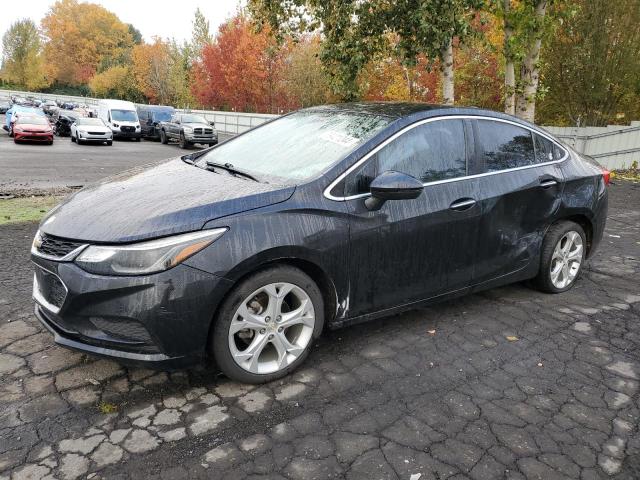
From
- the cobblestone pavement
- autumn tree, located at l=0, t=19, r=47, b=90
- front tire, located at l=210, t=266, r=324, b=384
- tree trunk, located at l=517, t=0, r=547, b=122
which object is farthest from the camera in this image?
autumn tree, located at l=0, t=19, r=47, b=90

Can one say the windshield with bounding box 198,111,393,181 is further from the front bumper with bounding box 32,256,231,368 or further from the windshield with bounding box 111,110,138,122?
the windshield with bounding box 111,110,138,122

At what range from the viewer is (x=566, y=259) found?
473cm

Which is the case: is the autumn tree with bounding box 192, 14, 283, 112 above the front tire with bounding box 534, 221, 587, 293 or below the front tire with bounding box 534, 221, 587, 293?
above

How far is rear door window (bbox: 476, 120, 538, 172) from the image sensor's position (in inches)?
157

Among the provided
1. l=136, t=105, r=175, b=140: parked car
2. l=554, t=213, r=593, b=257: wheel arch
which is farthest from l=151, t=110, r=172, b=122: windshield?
l=554, t=213, r=593, b=257: wheel arch

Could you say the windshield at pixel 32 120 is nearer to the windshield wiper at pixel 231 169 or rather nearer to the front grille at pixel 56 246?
the windshield wiper at pixel 231 169

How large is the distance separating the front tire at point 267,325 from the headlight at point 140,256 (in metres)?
0.36

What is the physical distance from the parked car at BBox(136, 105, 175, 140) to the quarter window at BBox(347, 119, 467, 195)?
26.9 m

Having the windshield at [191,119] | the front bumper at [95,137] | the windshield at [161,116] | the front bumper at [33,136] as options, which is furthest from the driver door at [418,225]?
the windshield at [161,116]

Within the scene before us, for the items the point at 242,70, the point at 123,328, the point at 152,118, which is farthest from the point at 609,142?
the point at 242,70

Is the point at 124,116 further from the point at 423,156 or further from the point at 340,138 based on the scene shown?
the point at 423,156

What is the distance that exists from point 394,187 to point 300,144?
2.92 feet

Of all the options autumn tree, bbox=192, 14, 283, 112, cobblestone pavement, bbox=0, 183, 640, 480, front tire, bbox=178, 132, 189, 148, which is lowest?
cobblestone pavement, bbox=0, 183, 640, 480

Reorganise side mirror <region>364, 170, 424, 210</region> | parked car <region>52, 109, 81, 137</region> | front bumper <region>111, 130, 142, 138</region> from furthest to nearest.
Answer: parked car <region>52, 109, 81, 137</region>, front bumper <region>111, 130, 142, 138</region>, side mirror <region>364, 170, 424, 210</region>
